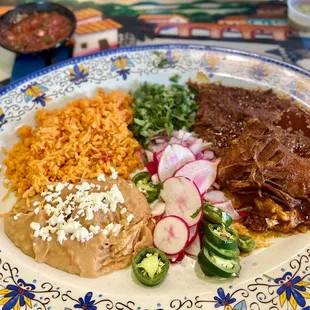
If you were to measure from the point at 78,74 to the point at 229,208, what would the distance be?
2.08m

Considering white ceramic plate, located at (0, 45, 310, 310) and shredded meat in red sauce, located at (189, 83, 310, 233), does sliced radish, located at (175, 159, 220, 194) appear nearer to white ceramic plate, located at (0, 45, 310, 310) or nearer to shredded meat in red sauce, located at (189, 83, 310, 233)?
shredded meat in red sauce, located at (189, 83, 310, 233)

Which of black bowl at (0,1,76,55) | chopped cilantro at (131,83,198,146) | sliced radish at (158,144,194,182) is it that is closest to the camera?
sliced radish at (158,144,194,182)

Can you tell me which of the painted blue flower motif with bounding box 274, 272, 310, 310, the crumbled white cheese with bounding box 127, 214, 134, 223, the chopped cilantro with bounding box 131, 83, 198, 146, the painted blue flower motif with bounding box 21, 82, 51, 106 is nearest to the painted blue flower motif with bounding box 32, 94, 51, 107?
the painted blue flower motif with bounding box 21, 82, 51, 106

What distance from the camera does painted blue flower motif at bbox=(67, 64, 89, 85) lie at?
4.34 meters

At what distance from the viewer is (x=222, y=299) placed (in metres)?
2.84

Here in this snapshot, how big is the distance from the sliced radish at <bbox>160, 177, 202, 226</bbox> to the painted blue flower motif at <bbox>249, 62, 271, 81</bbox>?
1543mm

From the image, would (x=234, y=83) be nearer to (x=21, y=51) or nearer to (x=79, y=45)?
(x=79, y=45)

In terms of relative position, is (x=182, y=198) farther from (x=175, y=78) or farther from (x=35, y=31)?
(x=35, y=31)

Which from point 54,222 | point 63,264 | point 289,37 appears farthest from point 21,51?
point 289,37

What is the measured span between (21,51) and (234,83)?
87.3 inches

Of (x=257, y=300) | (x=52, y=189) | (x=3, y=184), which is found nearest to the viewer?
(x=257, y=300)

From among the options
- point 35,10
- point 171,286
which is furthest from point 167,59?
point 171,286

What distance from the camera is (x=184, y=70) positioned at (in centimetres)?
443

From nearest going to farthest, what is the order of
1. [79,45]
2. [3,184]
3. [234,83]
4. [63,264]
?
[63,264]
[3,184]
[234,83]
[79,45]
